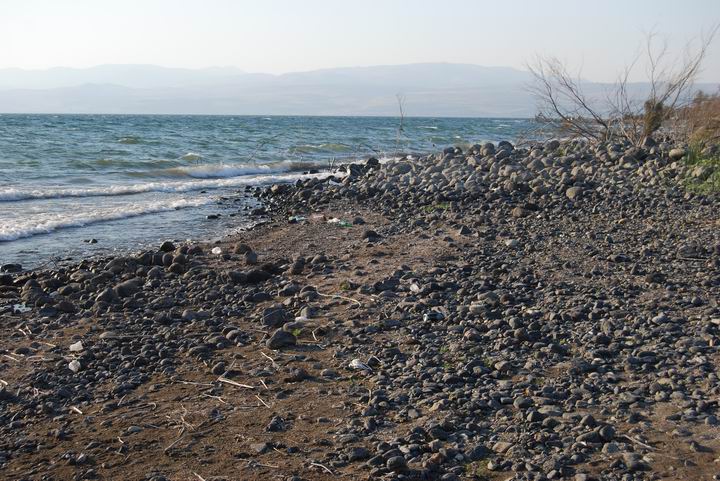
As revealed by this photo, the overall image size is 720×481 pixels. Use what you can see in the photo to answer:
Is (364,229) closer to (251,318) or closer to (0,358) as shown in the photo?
(251,318)

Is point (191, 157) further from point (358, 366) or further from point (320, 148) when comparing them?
point (358, 366)

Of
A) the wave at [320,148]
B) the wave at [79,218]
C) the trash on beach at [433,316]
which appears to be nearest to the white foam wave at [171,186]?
the wave at [79,218]

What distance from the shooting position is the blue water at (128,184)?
974cm

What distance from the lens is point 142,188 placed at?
1534 cm

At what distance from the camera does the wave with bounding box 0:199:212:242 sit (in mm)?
9726

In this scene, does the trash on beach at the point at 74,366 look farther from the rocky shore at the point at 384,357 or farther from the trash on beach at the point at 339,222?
the trash on beach at the point at 339,222

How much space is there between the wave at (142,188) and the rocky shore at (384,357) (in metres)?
6.45

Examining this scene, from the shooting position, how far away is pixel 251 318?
5.67 m

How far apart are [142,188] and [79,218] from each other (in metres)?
4.56

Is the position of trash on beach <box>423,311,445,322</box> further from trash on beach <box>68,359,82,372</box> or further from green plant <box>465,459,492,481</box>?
trash on beach <box>68,359,82,372</box>

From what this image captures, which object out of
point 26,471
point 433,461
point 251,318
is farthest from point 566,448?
point 251,318

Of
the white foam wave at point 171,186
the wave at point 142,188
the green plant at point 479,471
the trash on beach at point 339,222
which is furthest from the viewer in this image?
the white foam wave at point 171,186

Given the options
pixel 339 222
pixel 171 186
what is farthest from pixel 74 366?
pixel 171 186

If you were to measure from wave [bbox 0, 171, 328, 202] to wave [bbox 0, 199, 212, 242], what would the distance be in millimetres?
1998
